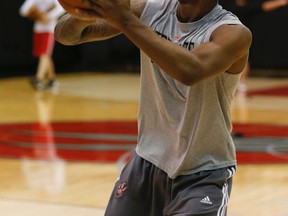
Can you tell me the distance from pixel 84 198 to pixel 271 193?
5.00 feet

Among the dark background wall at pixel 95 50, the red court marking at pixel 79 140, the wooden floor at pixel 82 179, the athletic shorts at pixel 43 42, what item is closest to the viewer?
the wooden floor at pixel 82 179

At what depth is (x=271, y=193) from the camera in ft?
19.8

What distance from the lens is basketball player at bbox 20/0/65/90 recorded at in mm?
13250

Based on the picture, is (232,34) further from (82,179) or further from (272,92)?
(272,92)

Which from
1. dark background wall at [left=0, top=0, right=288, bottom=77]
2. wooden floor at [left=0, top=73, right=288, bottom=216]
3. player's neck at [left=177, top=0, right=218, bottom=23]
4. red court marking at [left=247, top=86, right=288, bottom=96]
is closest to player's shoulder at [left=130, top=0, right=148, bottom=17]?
player's neck at [left=177, top=0, right=218, bottom=23]

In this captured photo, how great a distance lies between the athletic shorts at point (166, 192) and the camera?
3211 mm

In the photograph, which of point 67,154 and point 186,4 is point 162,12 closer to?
point 186,4

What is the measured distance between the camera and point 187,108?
10.7 ft

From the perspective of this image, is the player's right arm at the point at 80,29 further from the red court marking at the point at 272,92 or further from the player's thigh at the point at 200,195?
the red court marking at the point at 272,92

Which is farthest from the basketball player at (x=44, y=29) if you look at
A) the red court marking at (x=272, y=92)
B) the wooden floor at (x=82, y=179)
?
the red court marking at (x=272, y=92)

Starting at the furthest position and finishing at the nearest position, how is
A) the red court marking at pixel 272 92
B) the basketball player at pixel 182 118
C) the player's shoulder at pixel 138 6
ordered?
1. the red court marking at pixel 272 92
2. the player's shoulder at pixel 138 6
3. the basketball player at pixel 182 118

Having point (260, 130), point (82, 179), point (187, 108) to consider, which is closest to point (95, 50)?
point (260, 130)

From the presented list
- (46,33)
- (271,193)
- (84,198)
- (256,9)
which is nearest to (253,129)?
(271,193)

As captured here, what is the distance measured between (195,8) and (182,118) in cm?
49
